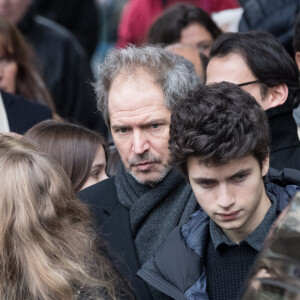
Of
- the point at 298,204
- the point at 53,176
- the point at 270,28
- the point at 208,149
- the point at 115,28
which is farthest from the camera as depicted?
the point at 115,28

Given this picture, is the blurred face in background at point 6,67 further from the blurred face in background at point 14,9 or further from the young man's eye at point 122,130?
the young man's eye at point 122,130

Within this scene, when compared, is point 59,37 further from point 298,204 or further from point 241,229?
point 298,204

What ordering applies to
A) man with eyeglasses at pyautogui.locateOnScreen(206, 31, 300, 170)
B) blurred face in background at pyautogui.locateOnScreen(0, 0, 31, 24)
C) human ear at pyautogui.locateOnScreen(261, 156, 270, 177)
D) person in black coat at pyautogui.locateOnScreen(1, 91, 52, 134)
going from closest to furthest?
human ear at pyautogui.locateOnScreen(261, 156, 270, 177) < man with eyeglasses at pyautogui.locateOnScreen(206, 31, 300, 170) < person in black coat at pyautogui.locateOnScreen(1, 91, 52, 134) < blurred face in background at pyautogui.locateOnScreen(0, 0, 31, 24)

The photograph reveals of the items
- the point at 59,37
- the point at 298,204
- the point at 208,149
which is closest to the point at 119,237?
the point at 208,149

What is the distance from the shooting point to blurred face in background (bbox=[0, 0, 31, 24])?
6500 mm

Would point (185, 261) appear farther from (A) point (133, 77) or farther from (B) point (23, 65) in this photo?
(B) point (23, 65)

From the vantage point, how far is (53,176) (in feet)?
9.66

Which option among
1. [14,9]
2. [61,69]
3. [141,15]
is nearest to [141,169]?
[61,69]

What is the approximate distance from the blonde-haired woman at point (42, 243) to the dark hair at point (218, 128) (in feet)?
1.58

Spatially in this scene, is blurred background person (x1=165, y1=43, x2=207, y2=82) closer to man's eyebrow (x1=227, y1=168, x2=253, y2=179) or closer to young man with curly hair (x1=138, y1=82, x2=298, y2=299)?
young man with curly hair (x1=138, y1=82, x2=298, y2=299)

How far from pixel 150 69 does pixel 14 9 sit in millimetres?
3274

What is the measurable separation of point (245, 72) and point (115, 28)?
629 cm

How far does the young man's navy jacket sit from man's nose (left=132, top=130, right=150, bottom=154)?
481 millimetres

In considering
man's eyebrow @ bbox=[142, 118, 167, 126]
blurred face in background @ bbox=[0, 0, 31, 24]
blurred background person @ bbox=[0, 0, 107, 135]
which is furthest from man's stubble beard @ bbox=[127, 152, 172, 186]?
blurred face in background @ bbox=[0, 0, 31, 24]
